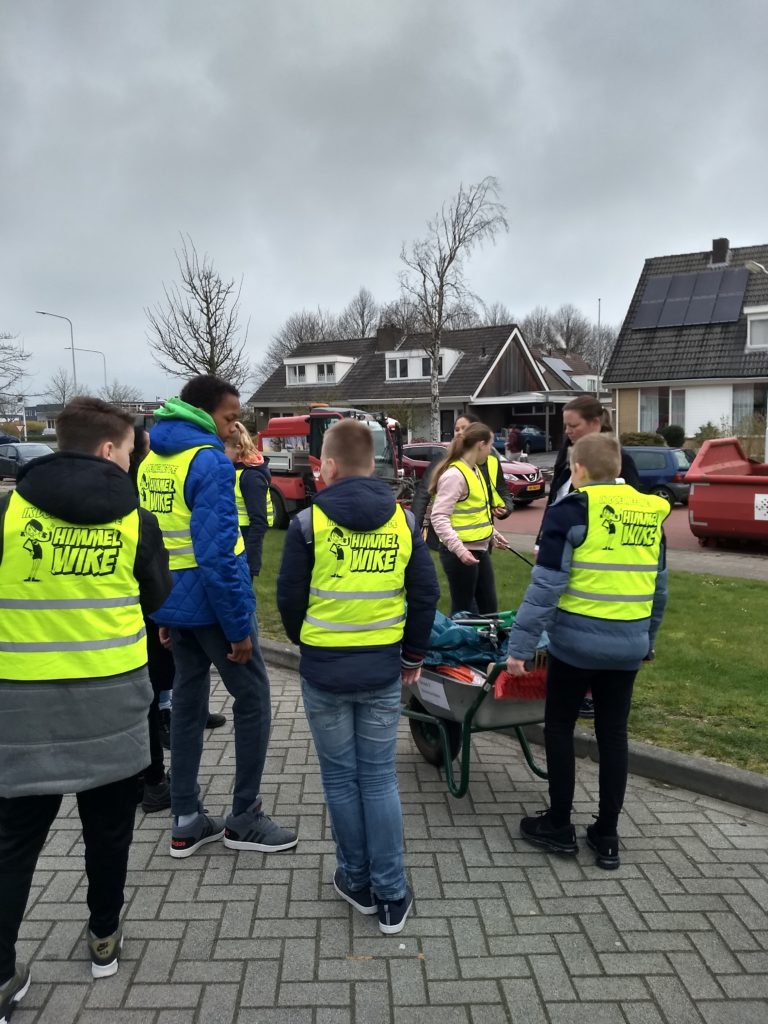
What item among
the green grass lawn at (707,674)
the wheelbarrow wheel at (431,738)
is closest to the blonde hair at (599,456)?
the wheelbarrow wheel at (431,738)

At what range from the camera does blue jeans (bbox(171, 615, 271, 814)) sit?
10.6 ft

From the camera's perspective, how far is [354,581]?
273cm

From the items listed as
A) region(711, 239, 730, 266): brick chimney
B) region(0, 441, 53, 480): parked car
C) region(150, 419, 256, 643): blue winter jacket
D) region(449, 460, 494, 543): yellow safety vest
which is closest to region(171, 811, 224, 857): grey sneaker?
region(150, 419, 256, 643): blue winter jacket

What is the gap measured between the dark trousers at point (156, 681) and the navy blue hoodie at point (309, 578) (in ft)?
4.15

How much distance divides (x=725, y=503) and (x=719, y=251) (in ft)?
76.2

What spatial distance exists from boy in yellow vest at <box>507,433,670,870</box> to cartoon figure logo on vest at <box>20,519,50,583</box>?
182 centimetres

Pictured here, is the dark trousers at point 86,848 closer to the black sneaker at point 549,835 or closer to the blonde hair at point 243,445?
the black sneaker at point 549,835

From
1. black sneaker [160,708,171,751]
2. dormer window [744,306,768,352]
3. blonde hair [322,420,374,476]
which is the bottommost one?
black sneaker [160,708,171,751]

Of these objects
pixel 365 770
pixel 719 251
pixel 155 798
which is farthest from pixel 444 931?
pixel 719 251

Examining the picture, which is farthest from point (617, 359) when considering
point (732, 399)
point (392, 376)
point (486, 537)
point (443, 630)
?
point (443, 630)

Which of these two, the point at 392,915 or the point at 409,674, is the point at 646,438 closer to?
the point at 409,674

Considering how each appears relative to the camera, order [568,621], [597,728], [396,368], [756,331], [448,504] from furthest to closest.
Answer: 1. [396,368]
2. [756,331]
3. [448,504]
4. [597,728]
5. [568,621]

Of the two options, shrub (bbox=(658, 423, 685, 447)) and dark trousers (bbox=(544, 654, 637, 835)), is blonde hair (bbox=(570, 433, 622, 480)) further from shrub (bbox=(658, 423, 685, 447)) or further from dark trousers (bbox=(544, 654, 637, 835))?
shrub (bbox=(658, 423, 685, 447))

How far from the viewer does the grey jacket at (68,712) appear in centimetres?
225
